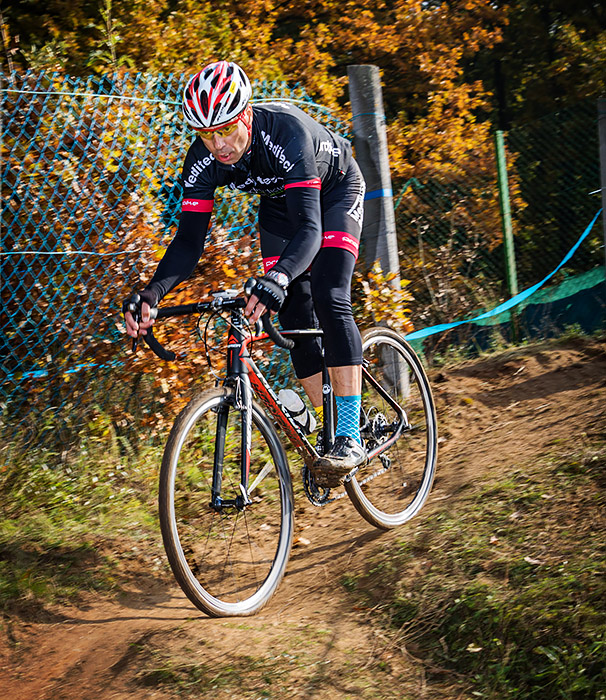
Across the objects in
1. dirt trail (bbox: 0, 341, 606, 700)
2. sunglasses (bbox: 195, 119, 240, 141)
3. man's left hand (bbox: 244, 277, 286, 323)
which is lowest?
dirt trail (bbox: 0, 341, 606, 700)

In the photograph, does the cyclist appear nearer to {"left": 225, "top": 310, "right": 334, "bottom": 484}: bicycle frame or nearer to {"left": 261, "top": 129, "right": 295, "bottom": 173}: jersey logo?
{"left": 261, "top": 129, "right": 295, "bottom": 173}: jersey logo

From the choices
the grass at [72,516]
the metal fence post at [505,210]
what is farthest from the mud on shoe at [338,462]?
the metal fence post at [505,210]

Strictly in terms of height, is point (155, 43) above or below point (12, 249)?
above

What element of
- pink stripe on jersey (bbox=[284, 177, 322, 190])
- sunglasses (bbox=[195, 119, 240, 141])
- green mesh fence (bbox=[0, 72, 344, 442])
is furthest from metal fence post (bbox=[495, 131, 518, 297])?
sunglasses (bbox=[195, 119, 240, 141])

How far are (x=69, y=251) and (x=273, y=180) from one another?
Answer: 5.32 ft

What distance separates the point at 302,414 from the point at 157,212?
6.34 ft

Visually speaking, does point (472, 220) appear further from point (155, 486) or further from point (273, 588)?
point (273, 588)

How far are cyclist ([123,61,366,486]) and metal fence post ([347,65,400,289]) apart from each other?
1.68m

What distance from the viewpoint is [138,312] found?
338cm

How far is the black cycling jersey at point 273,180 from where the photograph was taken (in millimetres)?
3482

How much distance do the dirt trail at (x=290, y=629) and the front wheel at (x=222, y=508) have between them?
0.15 m

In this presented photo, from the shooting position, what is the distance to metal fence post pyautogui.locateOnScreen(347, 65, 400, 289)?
583cm

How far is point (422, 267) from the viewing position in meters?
7.98

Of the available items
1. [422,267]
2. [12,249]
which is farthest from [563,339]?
[12,249]
